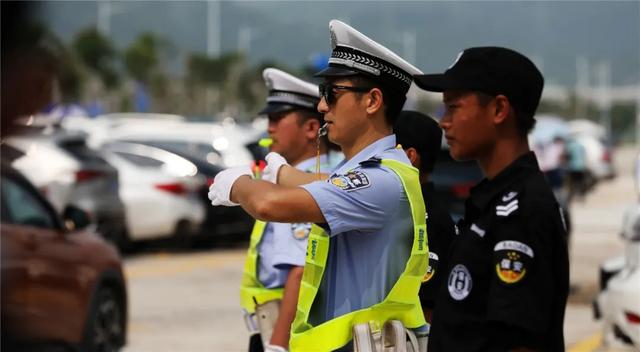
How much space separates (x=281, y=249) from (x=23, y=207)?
8.61ft

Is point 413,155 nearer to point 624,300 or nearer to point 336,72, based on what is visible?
point 336,72

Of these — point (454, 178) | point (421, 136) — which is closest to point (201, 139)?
point (454, 178)

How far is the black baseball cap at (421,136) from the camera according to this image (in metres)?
4.10

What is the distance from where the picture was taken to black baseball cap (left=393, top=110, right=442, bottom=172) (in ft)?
13.5

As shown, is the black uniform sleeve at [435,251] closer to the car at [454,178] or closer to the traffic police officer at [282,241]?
the traffic police officer at [282,241]

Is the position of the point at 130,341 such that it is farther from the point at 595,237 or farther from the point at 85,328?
the point at 595,237

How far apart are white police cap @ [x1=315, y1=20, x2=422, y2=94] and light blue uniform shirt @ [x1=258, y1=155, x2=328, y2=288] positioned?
138cm

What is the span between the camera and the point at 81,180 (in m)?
14.3

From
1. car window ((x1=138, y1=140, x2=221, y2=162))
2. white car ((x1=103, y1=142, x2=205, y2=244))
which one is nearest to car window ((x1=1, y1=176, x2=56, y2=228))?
white car ((x1=103, y1=142, x2=205, y2=244))

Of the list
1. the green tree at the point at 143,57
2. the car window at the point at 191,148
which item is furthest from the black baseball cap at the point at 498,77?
the green tree at the point at 143,57

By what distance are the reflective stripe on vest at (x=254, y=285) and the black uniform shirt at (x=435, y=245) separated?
88cm

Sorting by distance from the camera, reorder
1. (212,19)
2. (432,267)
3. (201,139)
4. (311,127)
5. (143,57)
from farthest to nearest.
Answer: (143,57), (212,19), (201,139), (311,127), (432,267)

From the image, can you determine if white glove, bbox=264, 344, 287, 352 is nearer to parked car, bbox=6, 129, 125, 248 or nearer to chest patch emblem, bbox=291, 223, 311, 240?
chest patch emblem, bbox=291, 223, 311, 240

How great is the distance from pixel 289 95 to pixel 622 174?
5251 centimetres
